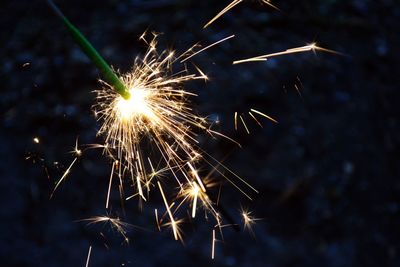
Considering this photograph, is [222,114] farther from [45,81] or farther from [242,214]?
[45,81]

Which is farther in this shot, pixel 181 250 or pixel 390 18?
pixel 390 18

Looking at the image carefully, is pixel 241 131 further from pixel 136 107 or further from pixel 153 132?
pixel 136 107

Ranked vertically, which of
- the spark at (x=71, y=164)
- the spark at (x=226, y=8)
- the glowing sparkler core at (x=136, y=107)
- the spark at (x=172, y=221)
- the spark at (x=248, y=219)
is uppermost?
the spark at (x=226, y=8)

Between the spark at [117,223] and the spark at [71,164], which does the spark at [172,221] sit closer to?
the spark at [117,223]


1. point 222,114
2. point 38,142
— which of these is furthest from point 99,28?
point 222,114

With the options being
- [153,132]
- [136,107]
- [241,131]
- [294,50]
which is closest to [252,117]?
[241,131]

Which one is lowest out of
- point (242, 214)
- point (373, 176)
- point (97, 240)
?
point (373, 176)

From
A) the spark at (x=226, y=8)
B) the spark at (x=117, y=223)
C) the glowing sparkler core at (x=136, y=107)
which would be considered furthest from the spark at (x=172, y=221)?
the spark at (x=226, y=8)

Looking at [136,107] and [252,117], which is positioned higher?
[136,107]

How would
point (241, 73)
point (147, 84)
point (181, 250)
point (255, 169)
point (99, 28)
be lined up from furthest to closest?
point (99, 28), point (241, 73), point (255, 169), point (181, 250), point (147, 84)
